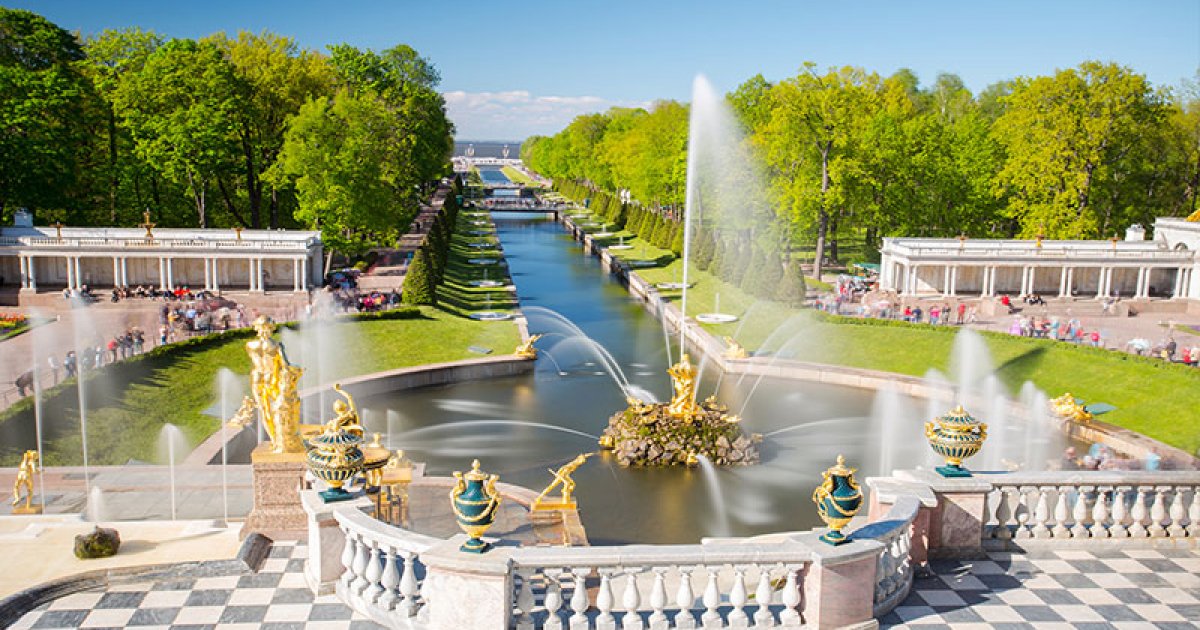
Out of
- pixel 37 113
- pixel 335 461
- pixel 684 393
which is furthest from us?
pixel 37 113

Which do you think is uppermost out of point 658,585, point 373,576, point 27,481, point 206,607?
point 658,585

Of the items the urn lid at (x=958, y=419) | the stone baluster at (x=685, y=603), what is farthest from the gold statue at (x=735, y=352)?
the stone baluster at (x=685, y=603)

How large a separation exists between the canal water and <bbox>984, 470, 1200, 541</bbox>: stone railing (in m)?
9.72

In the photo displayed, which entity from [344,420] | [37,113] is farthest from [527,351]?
[37,113]

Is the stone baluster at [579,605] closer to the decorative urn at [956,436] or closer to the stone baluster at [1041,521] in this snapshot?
the decorative urn at [956,436]

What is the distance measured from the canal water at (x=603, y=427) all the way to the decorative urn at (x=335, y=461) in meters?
11.0

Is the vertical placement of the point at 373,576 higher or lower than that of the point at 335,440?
lower

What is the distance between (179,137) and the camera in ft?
199

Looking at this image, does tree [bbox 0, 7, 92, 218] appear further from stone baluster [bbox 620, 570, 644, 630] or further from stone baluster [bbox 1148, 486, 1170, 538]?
stone baluster [bbox 1148, 486, 1170, 538]

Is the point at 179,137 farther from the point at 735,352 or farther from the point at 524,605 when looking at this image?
the point at 524,605

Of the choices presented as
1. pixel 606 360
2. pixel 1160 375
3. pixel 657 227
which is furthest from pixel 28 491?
pixel 657 227

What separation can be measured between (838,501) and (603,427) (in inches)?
887

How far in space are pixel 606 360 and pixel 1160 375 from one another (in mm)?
22742

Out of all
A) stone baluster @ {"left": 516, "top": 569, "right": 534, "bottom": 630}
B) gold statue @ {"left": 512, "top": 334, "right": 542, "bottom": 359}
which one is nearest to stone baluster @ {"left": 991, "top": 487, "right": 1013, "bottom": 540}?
stone baluster @ {"left": 516, "top": 569, "right": 534, "bottom": 630}
